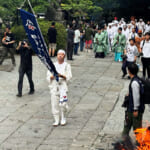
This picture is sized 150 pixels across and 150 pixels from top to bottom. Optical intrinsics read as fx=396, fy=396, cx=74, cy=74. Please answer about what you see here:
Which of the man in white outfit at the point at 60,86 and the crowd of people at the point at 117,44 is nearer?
the man in white outfit at the point at 60,86

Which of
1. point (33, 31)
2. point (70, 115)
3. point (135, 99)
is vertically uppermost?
point (33, 31)

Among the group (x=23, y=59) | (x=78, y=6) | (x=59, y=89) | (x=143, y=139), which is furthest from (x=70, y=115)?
(x=78, y=6)

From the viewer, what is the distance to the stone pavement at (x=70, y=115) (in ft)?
25.0

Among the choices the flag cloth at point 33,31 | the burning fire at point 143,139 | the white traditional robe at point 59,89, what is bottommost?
the burning fire at point 143,139

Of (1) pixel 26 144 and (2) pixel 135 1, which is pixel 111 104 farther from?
(2) pixel 135 1

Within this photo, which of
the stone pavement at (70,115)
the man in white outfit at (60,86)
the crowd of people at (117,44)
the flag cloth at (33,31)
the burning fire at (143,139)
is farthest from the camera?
the crowd of people at (117,44)

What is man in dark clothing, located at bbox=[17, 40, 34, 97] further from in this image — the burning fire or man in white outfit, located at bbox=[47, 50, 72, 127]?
the burning fire

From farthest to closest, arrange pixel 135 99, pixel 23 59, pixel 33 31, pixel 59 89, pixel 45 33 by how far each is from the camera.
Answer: pixel 45 33 → pixel 23 59 → pixel 59 89 → pixel 33 31 → pixel 135 99

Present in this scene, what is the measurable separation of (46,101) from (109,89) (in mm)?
2478

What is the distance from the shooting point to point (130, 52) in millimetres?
13570

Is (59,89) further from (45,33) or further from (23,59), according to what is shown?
(45,33)

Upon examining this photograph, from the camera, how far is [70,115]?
31.4 ft

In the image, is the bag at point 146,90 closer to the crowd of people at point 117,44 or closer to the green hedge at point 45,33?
the crowd of people at point 117,44

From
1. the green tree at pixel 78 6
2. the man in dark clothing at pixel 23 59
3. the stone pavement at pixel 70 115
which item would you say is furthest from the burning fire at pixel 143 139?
the green tree at pixel 78 6
